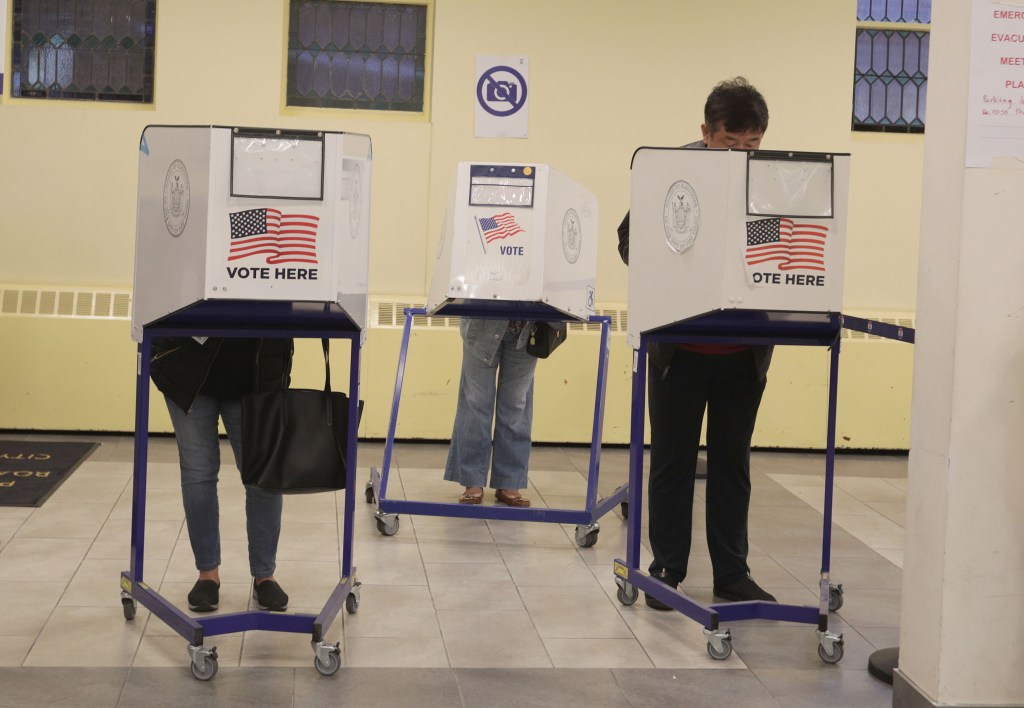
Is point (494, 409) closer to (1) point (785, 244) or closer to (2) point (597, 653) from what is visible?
(2) point (597, 653)

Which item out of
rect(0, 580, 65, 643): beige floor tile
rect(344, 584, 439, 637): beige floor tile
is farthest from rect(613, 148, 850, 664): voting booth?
rect(0, 580, 65, 643): beige floor tile

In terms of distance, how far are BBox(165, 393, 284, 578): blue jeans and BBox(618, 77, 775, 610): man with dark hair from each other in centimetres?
118

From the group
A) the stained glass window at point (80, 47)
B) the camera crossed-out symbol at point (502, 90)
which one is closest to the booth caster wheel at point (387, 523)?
the camera crossed-out symbol at point (502, 90)

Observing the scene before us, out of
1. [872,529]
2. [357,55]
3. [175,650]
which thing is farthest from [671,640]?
[357,55]

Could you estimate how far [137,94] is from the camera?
251 inches

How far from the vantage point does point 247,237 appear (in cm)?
282

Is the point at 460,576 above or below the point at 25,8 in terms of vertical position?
below

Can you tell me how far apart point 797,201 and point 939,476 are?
2.66ft

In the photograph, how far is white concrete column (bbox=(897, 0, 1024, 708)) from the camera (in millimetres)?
2637

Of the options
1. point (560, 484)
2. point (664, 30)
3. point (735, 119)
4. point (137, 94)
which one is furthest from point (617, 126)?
point (735, 119)

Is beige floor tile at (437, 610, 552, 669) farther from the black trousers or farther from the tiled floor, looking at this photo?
the black trousers

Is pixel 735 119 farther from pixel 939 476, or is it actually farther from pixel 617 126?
pixel 617 126

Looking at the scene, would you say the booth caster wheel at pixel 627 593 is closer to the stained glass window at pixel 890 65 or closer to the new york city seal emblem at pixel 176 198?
the new york city seal emblem at pixel 176 198

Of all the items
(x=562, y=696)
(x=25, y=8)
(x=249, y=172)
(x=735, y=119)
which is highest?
(x=25, y=8)
